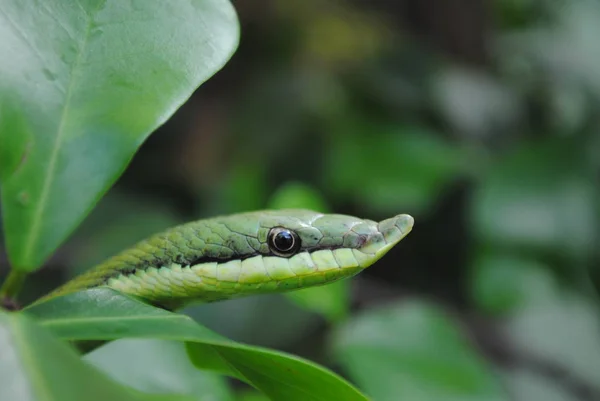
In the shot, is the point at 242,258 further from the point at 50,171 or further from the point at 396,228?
the point at 50,171

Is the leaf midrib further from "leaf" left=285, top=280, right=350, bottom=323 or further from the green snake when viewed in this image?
"leaf" left=285, top=280, right=350, bottom=323

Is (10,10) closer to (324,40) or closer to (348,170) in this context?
(348,170)

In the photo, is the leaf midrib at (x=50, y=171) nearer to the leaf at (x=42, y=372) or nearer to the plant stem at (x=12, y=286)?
the plant stem at (x=12, y=286)

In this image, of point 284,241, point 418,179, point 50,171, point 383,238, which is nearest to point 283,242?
point 284,241

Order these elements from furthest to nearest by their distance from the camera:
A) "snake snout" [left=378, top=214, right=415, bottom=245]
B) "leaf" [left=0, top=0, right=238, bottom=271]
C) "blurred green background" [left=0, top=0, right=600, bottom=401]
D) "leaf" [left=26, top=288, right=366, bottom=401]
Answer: "blurred green background" [left=0, top=0, right=600, bottom=401] → "snake snout" [left=378, top=214, right=415, bottom=245] → "leaf" [left=0, top=0, right=238, bottom=271] → "leaf" [left=26, top=288, right=366, bottom=401]

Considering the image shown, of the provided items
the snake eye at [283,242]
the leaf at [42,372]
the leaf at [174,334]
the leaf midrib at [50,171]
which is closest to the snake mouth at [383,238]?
the snake eye at [283,242]

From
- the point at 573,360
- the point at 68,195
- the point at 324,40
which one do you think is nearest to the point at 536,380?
the point at 573,360

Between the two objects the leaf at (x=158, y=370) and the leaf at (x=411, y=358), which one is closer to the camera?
the leaf at (x=158, y=370)

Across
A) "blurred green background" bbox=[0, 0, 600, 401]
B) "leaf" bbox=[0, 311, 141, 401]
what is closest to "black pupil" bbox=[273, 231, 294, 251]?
"leaf" bbox=[0, 311, 141, 401]
